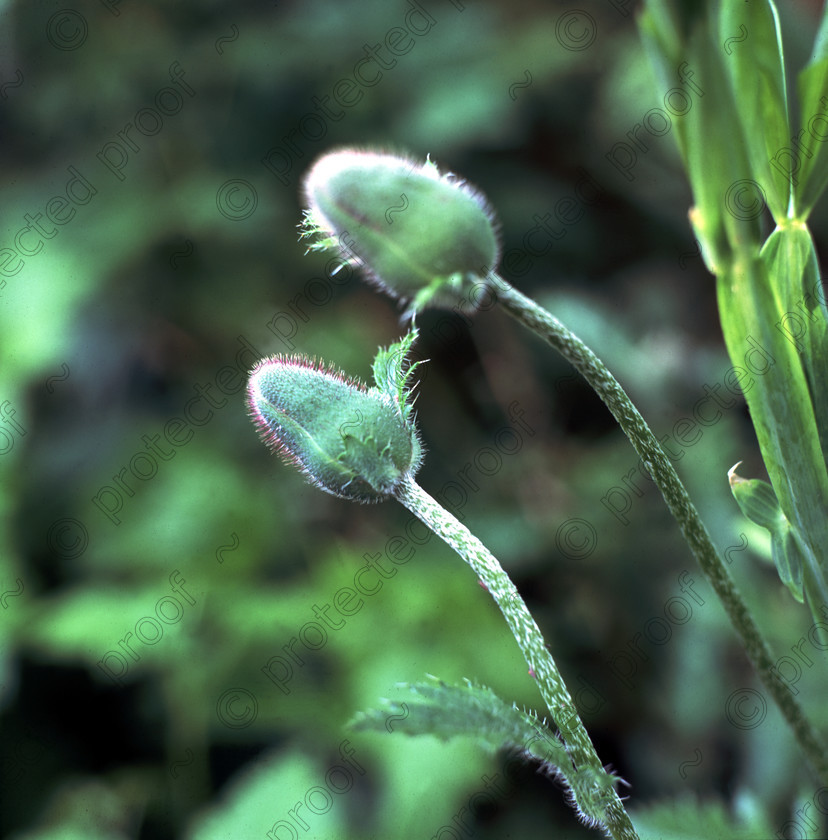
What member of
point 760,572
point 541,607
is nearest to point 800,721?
point 760,572

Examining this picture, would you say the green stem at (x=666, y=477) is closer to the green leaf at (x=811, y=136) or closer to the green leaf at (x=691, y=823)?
the green leaf at (x=811, y=136)

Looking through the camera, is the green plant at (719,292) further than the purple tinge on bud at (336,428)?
No

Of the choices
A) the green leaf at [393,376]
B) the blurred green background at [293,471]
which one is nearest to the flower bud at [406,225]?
the green leaf at [393,376]

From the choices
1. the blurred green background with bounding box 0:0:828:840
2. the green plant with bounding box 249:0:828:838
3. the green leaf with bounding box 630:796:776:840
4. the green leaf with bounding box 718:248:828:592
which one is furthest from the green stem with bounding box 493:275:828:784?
the blurred green background with bounding box 0:0:828:840

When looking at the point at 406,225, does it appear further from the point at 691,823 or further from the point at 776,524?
the point at 691,823

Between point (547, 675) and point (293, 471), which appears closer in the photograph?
point (547, 675)

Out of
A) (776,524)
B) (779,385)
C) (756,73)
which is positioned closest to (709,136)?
(756,73)
